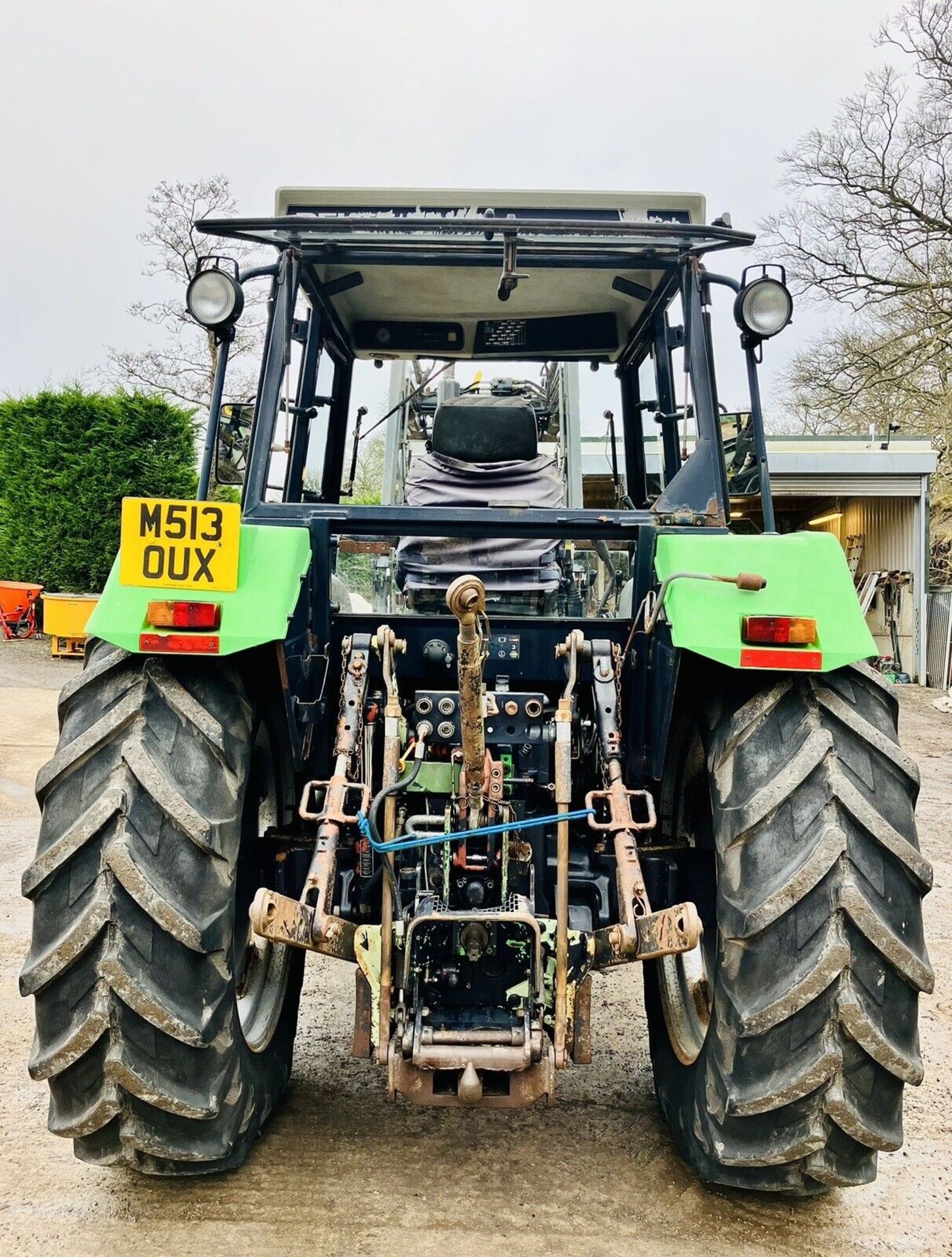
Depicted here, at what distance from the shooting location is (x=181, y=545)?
252cm

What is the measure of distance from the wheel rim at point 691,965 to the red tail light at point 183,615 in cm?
136

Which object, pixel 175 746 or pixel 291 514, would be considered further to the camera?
pixel 291 514

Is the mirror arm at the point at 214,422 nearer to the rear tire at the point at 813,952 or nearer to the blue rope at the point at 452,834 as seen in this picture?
the blue rope at the point at 452,834

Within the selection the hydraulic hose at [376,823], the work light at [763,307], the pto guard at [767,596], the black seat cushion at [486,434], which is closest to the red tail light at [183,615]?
the hydraulic hose at [376,823]

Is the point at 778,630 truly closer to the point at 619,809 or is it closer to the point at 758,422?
the point at 619,809

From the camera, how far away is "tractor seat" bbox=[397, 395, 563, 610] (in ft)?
11.1

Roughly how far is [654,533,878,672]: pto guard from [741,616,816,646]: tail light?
3 centimetres

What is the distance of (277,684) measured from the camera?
9.45 feet

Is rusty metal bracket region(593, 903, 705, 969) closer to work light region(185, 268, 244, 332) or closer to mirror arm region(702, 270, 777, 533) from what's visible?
mirror arm region(702, 270, 777, 533)

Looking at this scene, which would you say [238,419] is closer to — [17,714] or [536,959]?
[536,959]

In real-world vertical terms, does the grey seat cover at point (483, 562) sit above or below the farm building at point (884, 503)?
below

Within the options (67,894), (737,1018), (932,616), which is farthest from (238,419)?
(932,616)

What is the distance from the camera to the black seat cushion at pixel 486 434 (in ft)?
12.7

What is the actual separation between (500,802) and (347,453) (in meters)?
2.40
